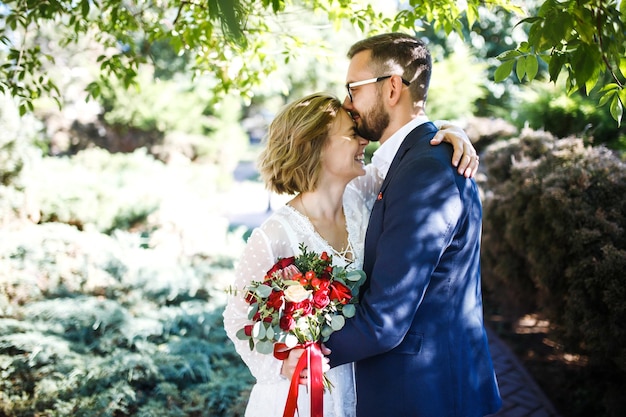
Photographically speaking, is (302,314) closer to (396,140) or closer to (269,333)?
(269,333)

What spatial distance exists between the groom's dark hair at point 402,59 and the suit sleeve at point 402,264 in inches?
24.9

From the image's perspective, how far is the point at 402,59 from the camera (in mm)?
2248

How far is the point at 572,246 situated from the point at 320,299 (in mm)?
2720

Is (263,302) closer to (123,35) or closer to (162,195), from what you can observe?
(123,35)

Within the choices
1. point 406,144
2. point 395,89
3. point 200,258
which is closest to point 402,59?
point 395,89

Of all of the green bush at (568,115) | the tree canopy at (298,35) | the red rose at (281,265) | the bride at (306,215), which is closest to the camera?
the tree canopy at (298,35)

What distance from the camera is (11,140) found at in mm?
7023

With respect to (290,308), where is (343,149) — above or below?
above

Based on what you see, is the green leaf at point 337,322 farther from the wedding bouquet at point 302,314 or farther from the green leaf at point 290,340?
the green leaf at point 290,340

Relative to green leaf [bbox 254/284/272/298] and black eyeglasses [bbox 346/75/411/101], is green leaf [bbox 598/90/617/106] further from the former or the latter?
green leaf [bbox 254/284/272/298]

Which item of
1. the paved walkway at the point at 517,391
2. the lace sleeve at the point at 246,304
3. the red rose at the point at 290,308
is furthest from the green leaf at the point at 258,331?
the paved walkway at the point at 517,391

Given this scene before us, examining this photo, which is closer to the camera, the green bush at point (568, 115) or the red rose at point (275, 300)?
the red rose at point (275, 300)

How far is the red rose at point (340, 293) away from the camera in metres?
1.75

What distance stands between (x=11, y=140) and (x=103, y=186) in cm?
143
